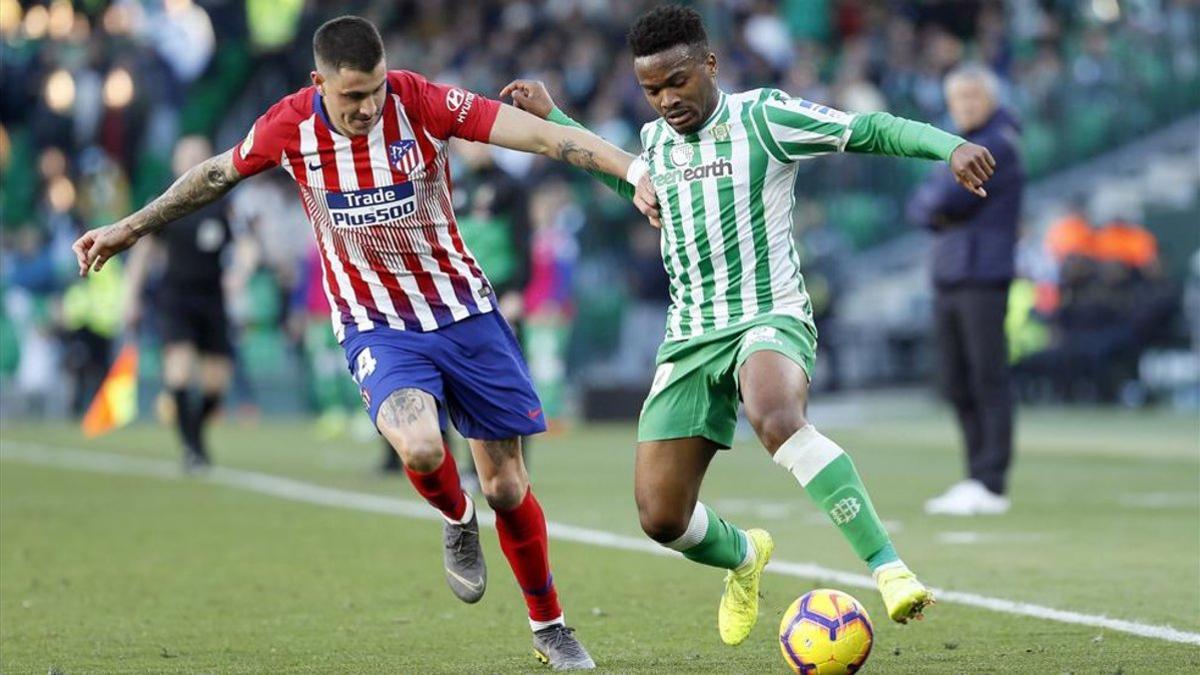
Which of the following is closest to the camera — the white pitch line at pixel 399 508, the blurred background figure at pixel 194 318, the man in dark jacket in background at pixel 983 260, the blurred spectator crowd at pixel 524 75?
the white pitch line at pixel 399 508

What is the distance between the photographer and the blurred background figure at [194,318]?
15047 millimetres

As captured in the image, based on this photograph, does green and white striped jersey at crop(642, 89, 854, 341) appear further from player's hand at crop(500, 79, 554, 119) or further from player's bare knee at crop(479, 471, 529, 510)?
player's bare knee at crop(479, 471, 529, 510)

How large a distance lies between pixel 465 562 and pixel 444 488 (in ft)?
0.98

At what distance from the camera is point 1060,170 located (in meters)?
25.9

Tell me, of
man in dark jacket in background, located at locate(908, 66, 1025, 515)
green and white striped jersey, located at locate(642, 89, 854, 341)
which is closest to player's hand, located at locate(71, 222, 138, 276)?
green and white striped jersey, located at locate(642, 89, 854, 341)

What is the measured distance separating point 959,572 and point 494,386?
8.85ft

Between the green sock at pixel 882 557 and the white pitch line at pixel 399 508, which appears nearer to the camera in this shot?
the green sock at pixel 882 557

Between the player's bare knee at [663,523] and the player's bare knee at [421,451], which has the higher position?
the player's bare knee at [421,451]

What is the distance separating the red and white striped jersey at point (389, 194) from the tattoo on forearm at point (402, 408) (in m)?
0.35

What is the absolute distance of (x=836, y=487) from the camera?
617 cm

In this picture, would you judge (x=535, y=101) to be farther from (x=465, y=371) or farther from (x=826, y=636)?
(x=826, y=636)

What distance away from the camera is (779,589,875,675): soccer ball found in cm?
582

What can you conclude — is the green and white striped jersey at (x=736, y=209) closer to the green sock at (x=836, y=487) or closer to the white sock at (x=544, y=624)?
the green sock at (x=836, y=487)

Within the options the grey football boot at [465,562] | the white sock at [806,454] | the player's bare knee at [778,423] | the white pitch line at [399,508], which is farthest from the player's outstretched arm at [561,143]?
the white pitch line at [399,508]
